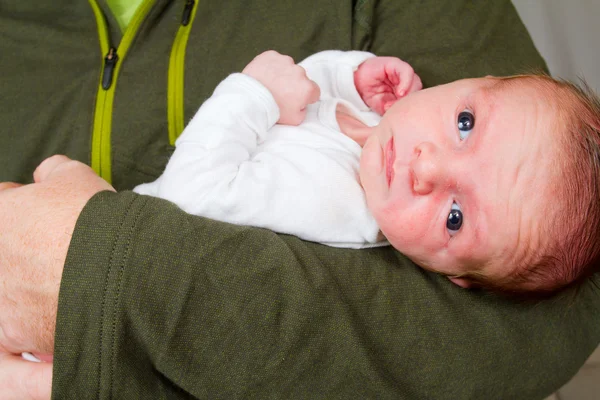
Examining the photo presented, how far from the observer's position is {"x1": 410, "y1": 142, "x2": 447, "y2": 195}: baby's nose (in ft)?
2.74

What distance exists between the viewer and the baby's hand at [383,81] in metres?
1.06

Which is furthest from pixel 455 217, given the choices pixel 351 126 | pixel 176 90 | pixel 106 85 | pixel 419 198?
pixel 106 85

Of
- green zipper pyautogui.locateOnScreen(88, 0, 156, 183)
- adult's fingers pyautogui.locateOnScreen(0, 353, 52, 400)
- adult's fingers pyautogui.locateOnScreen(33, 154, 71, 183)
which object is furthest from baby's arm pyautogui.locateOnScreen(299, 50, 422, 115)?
adult's fingers pyautogui.locateOnScreen(0, 353, 52, 400)

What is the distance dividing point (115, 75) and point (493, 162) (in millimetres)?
745

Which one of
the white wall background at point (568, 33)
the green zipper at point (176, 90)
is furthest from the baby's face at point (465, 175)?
the white wall background at point (568, 33)

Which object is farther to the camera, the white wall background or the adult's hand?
the white wall background

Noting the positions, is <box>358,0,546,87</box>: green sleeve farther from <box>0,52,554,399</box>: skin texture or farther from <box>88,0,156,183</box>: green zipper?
<box>88,0,156,183</box>: green zipper

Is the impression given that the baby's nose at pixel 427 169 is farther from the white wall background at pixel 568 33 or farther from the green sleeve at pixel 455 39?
the white wall background at pixel 568 33

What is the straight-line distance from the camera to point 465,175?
2.76ft

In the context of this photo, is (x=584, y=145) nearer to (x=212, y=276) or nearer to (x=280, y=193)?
(x=280, y=193)

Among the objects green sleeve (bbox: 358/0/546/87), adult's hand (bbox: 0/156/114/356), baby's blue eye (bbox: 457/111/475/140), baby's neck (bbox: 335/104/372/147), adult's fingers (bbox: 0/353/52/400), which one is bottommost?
adult's fingers (bbox: 0/353/52/400)

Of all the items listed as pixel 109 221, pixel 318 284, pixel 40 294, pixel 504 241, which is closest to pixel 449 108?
pixel 504 241

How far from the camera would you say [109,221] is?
658 millimetres

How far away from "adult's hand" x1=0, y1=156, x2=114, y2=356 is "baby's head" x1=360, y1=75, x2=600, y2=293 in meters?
0.48
